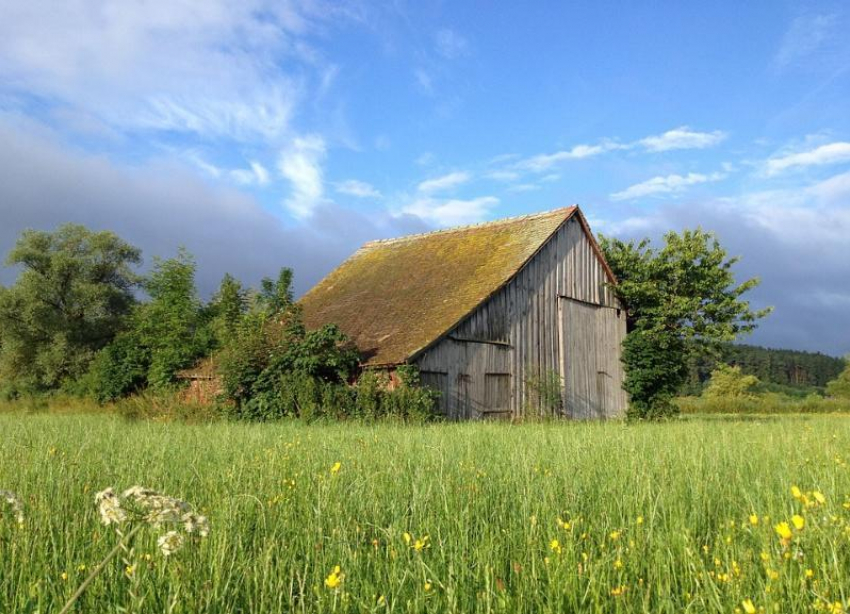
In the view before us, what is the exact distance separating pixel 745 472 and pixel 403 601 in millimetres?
4954

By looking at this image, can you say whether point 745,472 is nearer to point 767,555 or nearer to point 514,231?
point 767,555

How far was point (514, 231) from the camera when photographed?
87.9 feet

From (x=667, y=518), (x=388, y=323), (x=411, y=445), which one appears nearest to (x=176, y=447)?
(x=411, y=445)

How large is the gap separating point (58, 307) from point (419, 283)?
30704 mm

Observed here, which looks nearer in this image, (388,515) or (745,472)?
(388,515)

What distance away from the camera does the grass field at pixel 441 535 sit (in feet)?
10.8

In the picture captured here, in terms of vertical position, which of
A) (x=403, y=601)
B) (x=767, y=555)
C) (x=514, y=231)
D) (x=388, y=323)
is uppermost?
(x=514, y=231)

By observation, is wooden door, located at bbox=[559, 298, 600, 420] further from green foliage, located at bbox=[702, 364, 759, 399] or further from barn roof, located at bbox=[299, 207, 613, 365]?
green foliage, located at bbox=[702, 364, 759, 399]

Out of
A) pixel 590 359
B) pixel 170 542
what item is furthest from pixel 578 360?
pixel 170 542

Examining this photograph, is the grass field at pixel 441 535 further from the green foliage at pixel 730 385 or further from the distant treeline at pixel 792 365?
the distant treeline at pixel 792 365

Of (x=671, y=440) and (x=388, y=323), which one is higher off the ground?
(x=388, y=323)

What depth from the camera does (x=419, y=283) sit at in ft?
85.4

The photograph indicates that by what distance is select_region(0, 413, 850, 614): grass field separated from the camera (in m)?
3.30

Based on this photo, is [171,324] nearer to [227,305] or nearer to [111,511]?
[227,305]
